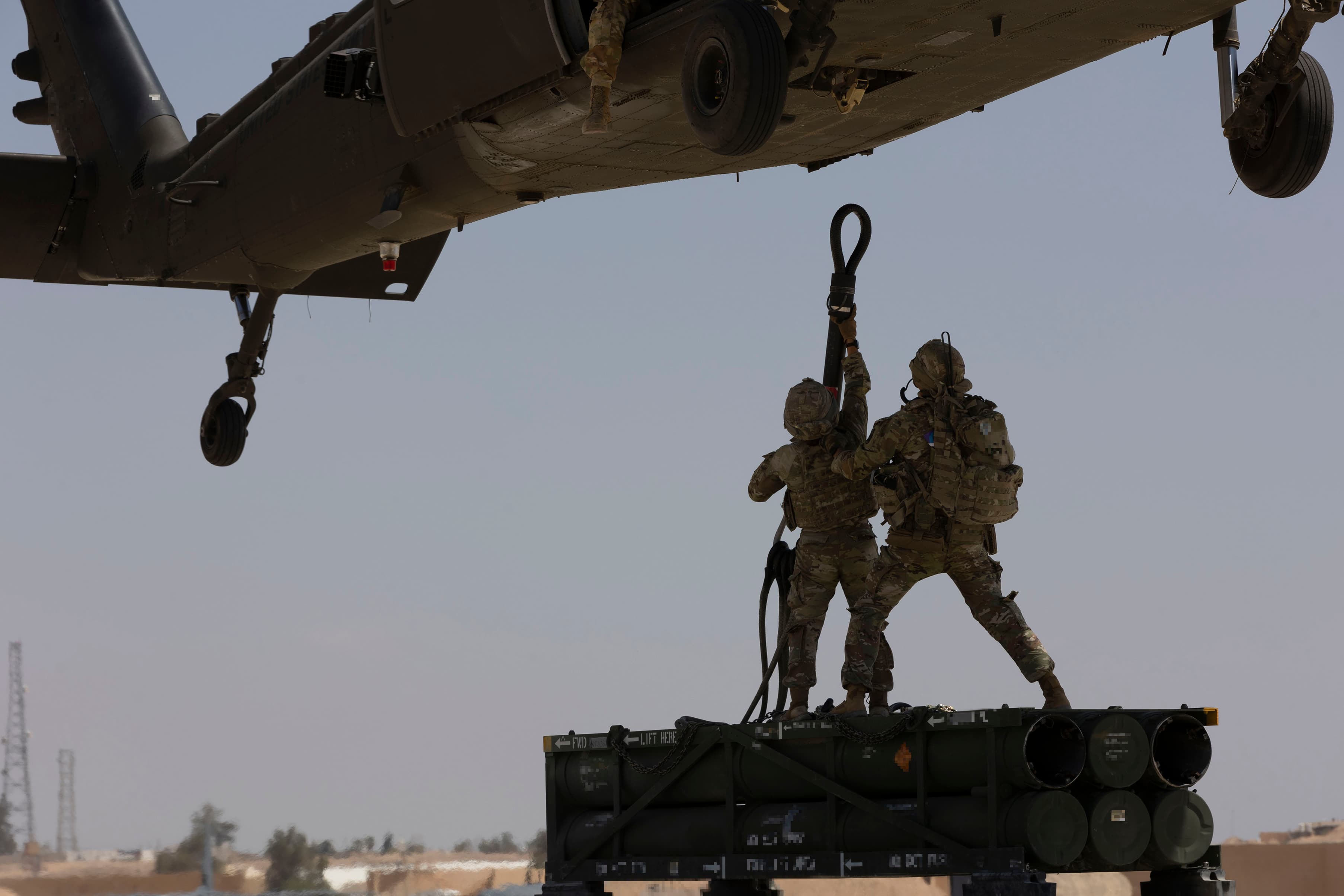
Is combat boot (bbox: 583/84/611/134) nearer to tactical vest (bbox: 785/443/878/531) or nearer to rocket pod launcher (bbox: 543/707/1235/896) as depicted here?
tactical vest (bbox: 785/443/878/531)

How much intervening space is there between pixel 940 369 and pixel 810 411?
877 millimetres

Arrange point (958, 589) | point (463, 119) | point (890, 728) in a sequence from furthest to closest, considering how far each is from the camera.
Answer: point (463, 119), point (958, 589), point (890, 728)

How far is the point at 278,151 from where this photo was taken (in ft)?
42.3

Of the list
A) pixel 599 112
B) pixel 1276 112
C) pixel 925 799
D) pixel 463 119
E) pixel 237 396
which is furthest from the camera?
pixel 237 396

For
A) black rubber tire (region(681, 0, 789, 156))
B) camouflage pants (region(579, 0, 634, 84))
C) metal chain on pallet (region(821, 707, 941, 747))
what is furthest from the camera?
camouflage pants (region(579, 0, 634, 84))

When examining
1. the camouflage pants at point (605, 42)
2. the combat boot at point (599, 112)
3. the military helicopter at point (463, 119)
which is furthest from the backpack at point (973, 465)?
Result: the camouflage pants at point (605, 42)

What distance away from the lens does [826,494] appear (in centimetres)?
916

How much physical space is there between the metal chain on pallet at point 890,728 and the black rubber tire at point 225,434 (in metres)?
9.06

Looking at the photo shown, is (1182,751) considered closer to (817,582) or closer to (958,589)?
(958,589)

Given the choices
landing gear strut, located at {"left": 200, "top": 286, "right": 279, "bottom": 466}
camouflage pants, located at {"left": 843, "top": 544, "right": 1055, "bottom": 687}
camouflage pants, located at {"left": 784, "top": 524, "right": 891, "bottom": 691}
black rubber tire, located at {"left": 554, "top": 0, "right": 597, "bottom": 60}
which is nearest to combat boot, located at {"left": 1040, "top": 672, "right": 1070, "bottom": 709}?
camouflage pants, located at {"left": 843, "top": 544, "right": 1055, "bottom": 687}

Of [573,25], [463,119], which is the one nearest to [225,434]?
[463,119]

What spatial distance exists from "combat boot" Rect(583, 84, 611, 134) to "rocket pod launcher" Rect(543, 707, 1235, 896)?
3125mm

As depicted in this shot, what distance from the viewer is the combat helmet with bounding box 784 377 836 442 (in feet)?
29.7

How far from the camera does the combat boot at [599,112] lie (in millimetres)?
8180
